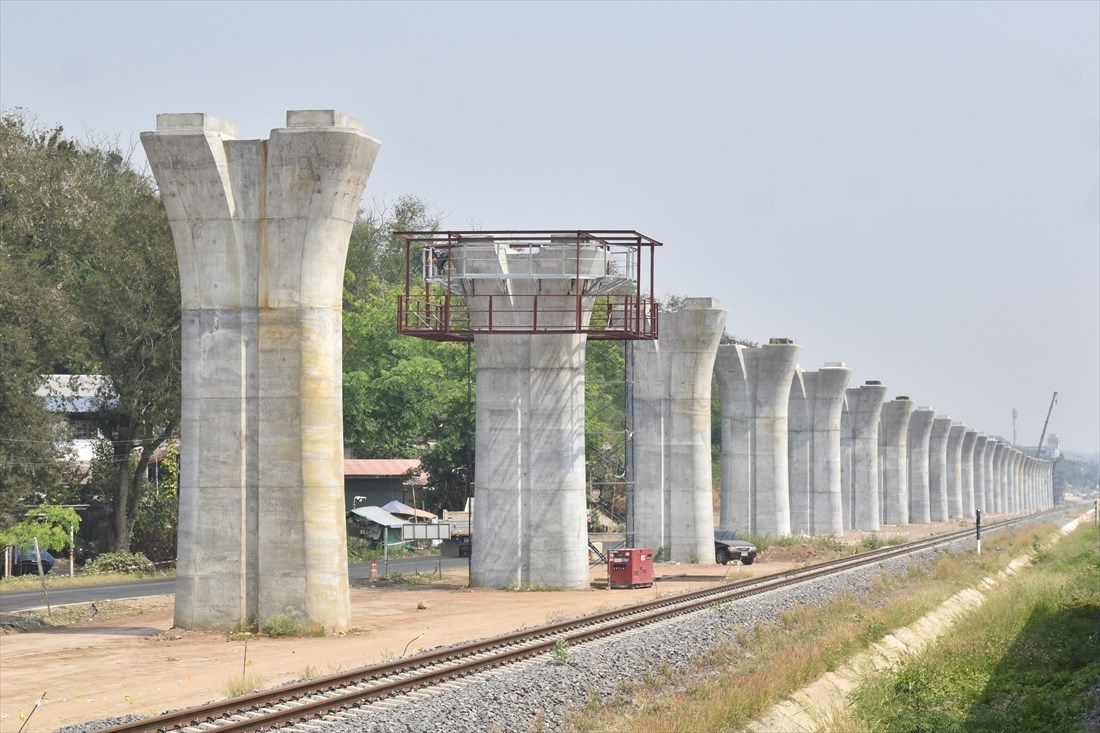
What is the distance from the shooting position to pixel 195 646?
96.4ft

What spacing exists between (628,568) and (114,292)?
27408mm

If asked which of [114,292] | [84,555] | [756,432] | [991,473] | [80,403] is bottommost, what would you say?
[991,473]

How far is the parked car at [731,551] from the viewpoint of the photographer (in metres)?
58.4

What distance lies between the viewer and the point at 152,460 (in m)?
71.6

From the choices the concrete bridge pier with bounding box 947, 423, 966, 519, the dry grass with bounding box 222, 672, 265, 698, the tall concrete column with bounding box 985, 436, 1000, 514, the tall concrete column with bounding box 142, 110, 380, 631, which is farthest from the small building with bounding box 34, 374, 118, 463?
the tall concrete column with bounding box 985, 436, 1000, 514

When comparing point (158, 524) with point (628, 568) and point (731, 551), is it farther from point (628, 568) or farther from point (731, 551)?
point (628, 568)

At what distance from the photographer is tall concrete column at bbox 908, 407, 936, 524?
120 meters

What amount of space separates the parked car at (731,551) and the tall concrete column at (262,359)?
29719mm

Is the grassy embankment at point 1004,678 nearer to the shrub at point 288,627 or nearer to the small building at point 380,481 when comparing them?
the shrub at point 288,627

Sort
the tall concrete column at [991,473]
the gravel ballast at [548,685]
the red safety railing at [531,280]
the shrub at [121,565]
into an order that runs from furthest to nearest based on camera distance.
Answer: the tall concrete column at [991,473], the shrub at [121,565], the red safety railing at [531,280], the gravel ballast at [548,685]

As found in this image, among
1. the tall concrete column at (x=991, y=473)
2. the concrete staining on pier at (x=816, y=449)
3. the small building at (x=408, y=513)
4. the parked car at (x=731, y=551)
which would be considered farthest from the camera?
the tall concrete column at (x=991, y=473)

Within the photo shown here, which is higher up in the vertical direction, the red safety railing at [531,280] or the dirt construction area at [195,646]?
the red safety railing at [531,280]

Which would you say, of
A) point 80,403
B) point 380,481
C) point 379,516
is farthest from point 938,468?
point 80,403

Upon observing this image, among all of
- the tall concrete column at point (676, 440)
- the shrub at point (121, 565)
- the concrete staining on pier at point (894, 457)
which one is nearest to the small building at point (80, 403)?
the shrub at point (121, 565)
